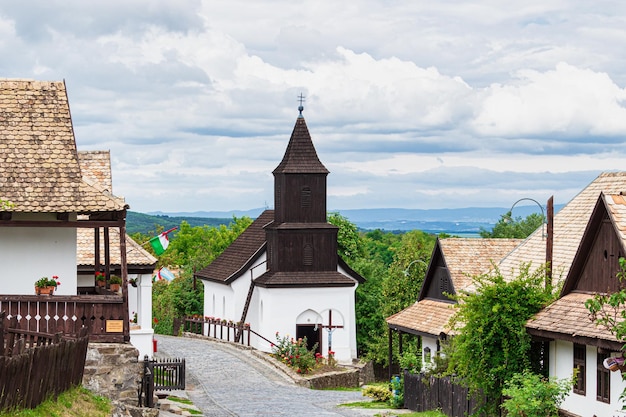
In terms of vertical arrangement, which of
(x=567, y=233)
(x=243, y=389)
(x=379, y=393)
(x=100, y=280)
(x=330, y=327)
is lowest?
(x=243, y=389)

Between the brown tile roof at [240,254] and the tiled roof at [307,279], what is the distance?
366 centimetres

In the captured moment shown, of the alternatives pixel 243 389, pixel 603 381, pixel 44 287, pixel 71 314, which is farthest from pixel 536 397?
pixel 243 389

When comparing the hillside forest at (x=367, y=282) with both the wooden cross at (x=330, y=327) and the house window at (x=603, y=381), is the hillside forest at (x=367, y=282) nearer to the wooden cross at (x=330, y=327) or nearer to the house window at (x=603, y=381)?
the wooden cross at (x=330, y=327)

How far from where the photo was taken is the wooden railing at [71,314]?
25406 mm

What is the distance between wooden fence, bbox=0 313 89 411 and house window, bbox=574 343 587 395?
11.7 meters

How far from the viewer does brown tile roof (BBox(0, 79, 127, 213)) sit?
26.2 m

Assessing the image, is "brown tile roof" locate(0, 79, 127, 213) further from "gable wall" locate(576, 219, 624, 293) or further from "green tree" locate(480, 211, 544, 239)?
"green tree" locate(480, 211, 544, 239)

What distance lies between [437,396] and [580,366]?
328 inches

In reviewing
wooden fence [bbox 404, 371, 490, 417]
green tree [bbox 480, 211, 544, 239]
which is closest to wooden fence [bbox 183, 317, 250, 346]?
wooden fence [bbox 404, 371, 490, 417]

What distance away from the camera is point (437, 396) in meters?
34.7

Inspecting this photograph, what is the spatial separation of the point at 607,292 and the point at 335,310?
119ft

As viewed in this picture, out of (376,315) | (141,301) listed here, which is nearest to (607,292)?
(141,301)

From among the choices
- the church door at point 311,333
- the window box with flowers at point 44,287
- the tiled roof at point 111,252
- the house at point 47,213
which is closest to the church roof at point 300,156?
the church door at point 311,333

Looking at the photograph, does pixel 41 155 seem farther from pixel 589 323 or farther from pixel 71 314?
pixel 589 323
